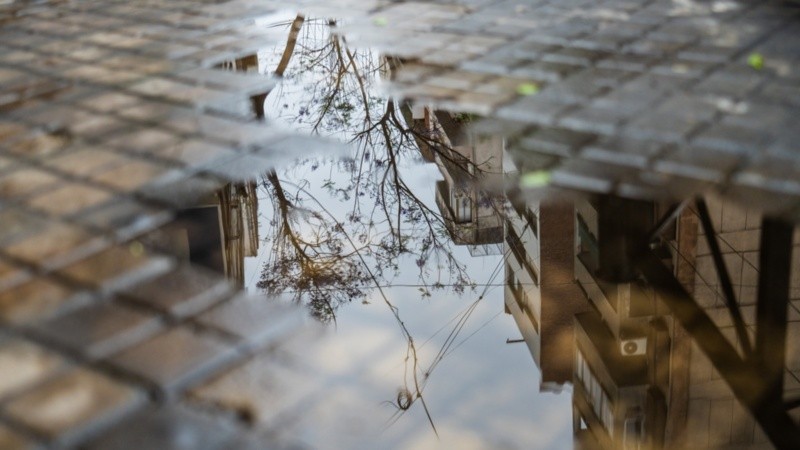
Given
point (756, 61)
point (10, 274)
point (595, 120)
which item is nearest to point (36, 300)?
point (10, 274)

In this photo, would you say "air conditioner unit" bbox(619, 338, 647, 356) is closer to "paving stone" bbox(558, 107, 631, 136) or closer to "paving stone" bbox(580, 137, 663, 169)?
"paving stone" bbox(580, 137, 663, 169)

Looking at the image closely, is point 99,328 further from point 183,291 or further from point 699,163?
point 699,163

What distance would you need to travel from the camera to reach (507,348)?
2.91 metres

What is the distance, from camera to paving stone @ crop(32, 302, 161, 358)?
2.85m

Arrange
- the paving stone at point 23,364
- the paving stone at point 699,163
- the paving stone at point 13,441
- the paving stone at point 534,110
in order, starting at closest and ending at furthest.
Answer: the paving stone at point 13,441 < the paving stone at point 23,364 < the paving stone at point 699,163 < the paving stone at point 534,110

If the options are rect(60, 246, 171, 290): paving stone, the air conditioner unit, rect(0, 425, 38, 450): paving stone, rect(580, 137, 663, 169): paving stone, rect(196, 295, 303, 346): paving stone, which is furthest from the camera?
rect(580, 137, 663, 169): paving stone

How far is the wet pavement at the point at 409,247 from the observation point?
8.59 ft

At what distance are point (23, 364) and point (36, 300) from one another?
36 cm

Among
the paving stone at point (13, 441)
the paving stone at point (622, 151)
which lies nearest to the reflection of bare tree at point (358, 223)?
the paving stone at point (622, 151)

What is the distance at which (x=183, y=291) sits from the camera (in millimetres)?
3162

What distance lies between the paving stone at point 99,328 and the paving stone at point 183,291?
78 millimetres

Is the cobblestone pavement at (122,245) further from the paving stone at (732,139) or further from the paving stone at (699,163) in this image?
the paving stone at (732,139)

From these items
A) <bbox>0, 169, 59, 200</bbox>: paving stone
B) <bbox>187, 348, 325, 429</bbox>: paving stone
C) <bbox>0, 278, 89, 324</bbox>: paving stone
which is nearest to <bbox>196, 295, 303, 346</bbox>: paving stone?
<bbox>187, 348, 325, 429</bbox>: paving stone

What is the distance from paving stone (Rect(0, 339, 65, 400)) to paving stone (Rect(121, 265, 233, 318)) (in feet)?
1.18
